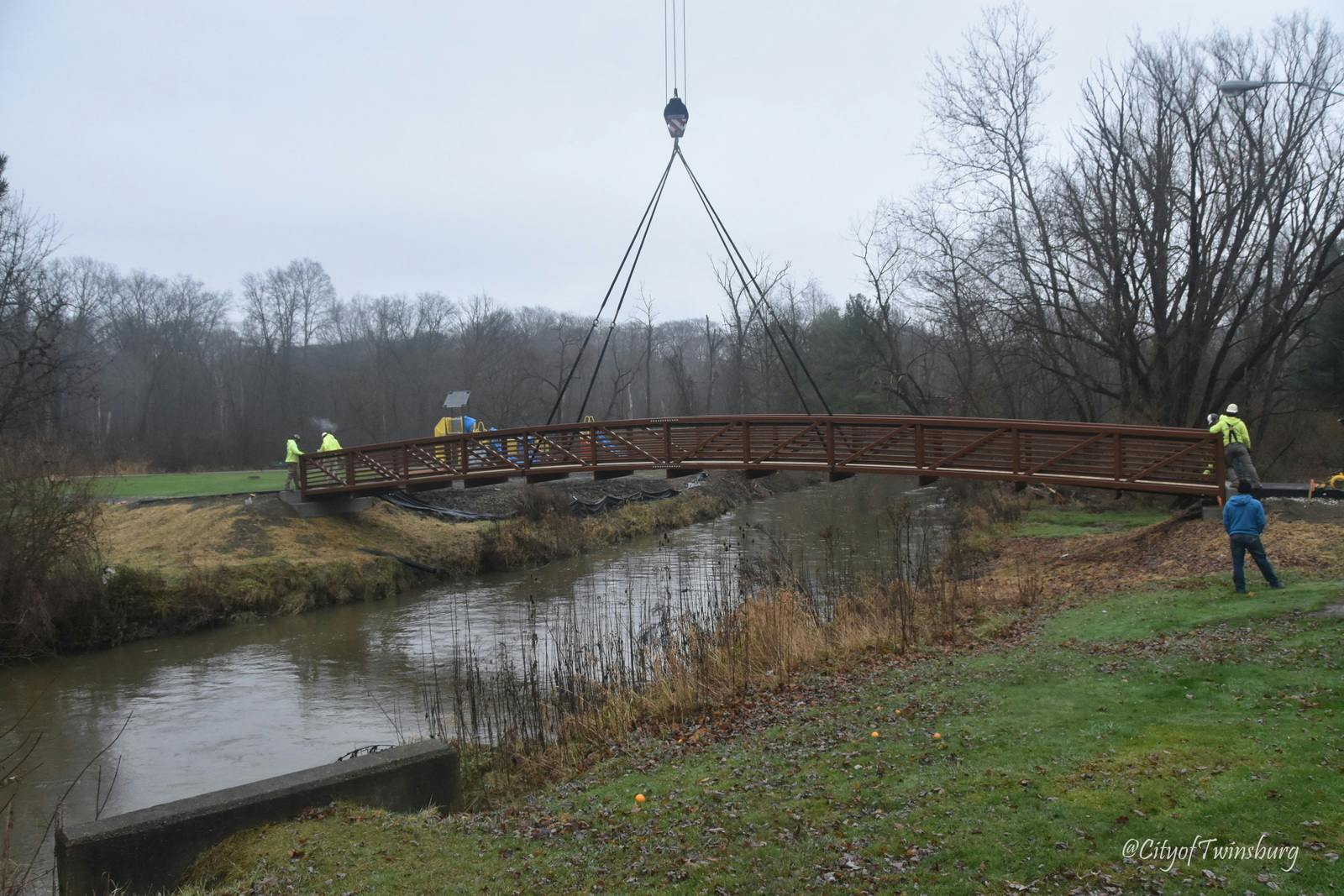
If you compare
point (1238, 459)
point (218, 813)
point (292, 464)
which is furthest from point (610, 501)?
point (218, 813)

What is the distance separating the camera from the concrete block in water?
6.76 m

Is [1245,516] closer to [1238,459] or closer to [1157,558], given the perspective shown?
[1157,558]

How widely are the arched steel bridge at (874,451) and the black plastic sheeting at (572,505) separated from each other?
6.34m

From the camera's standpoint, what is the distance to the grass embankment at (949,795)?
5.24 metres

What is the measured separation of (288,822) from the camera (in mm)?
7430

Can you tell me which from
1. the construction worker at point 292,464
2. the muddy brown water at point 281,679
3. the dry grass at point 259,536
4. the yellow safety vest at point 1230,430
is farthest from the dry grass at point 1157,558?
the construction worker at point 292,464

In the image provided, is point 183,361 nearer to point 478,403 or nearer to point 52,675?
point 478,403

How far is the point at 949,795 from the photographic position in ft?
20.4

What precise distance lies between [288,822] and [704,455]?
13825 mm

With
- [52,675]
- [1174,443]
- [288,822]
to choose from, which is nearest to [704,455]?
[1174,443]

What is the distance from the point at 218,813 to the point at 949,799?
532cm

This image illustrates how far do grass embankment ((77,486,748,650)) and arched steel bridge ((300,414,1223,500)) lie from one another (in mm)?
3402

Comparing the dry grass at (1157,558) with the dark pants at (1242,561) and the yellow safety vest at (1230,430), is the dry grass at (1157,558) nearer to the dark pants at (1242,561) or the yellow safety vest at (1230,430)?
the dark pants at (1242,561)

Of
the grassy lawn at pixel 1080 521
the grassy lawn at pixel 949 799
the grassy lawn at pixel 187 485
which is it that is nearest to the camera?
the grassy lawn at pixel 949 799
